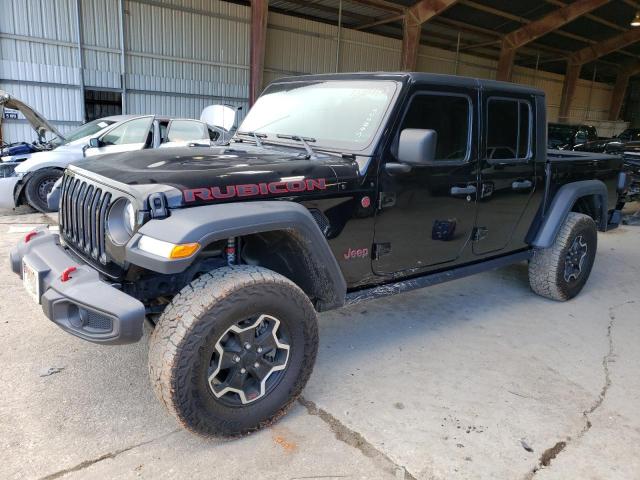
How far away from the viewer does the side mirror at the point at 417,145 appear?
9.14 feet

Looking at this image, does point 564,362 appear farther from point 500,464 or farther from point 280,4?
point 280,4

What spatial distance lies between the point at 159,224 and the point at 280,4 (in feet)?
54.9

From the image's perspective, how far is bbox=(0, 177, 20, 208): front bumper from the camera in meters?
7.12

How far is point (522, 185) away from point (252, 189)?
241 centimetres

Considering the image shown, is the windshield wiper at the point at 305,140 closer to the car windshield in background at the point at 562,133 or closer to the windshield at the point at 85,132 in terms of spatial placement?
the windshield at the point at 85,132

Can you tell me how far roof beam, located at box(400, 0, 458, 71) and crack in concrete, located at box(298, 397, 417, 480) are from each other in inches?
627

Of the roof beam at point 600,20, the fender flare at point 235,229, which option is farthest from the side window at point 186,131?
the roof beam at point 600,20

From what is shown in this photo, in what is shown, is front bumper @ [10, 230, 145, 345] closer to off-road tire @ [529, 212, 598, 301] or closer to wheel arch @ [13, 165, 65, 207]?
off-road tire @ [529, 212, 598, 301]

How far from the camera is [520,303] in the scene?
464 cm

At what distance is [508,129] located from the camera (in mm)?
3840

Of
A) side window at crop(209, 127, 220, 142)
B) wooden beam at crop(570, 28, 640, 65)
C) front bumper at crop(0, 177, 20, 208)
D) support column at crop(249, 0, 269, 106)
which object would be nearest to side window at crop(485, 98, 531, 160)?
side window at crop(209, 127, 220, 142)

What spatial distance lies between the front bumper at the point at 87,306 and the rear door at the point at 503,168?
253 centimetres

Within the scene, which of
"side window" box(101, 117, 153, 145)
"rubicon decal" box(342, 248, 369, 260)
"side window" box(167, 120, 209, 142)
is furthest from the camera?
"side window" box(167, 120, 209, 142)

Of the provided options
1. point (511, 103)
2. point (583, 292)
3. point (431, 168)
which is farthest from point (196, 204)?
point (583, 292)
